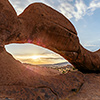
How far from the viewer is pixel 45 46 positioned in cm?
609

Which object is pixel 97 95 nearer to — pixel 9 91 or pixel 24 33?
pixel 9 91

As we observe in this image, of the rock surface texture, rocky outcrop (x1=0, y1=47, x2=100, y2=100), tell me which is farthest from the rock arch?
rocky outcrop (x1=0, y1=47, x2=100, y2=100)

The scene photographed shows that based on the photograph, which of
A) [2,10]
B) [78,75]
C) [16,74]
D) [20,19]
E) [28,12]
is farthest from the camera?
[78,75]

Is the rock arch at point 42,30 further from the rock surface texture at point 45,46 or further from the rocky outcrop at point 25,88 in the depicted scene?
the rocky outcrop at point 25,88

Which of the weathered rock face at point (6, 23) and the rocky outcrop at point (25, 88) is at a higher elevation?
the weathered rock face at point (6, 23)

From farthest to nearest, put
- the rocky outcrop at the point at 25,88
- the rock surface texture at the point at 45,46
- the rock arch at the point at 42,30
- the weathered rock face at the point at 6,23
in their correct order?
the rock arch at the point at 42,30 < the weathered rock face at the point at 6,23 < the rock surface texture at the point at 45,46 < the rocky outcrop at the point at 25,88

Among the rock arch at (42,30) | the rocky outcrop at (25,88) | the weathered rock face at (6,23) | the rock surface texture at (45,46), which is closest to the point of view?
the rocky outcrop at (25,88)

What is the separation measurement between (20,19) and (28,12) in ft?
2.81

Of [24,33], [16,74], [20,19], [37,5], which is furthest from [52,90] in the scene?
[37,5]

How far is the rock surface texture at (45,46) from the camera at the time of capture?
142 inches

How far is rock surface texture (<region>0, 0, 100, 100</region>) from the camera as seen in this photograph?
3619 millimetres

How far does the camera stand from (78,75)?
611cm

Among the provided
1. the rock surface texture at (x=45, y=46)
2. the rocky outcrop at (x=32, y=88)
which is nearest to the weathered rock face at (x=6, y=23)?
the rock surface texture at (x=45, y=46)

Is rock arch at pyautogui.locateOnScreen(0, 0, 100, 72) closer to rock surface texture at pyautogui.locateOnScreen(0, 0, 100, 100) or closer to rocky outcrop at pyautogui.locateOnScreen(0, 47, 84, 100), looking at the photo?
rock surface texture at pyautogui.locateOnScreen(0, 0, 100, 100)
